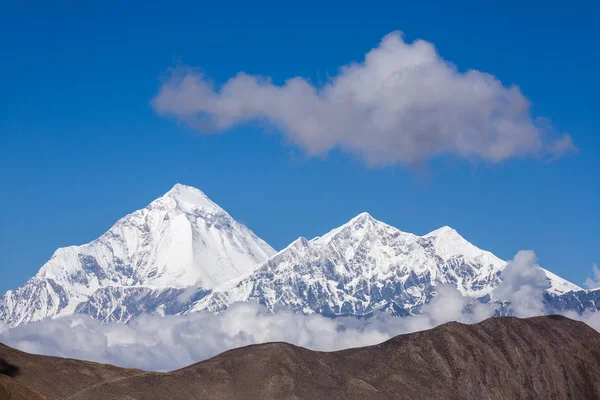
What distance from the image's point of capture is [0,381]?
19950cm

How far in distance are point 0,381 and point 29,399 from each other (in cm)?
729

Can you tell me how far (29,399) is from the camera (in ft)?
648
